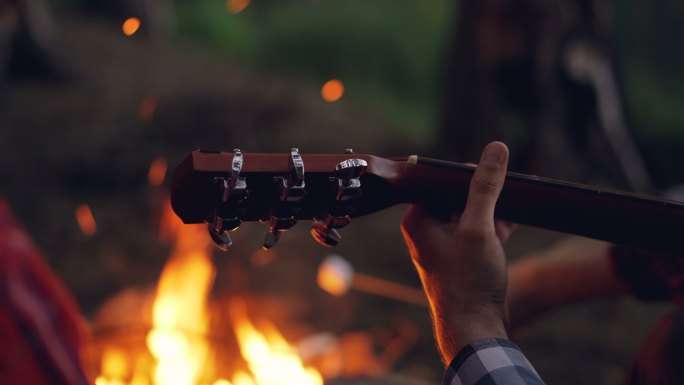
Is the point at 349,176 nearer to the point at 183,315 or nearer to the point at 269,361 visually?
the point at 269,361

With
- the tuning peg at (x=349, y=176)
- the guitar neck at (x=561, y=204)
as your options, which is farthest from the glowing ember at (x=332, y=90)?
the tuning peg at (x=349, y=176)

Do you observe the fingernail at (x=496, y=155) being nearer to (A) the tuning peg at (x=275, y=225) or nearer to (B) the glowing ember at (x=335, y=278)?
(A) the tuning peg at (x=275, y=225)

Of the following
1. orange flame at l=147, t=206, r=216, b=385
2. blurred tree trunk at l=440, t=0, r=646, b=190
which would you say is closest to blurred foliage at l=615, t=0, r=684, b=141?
blurred tree trunk at l=440, t=0, r=646, b=190

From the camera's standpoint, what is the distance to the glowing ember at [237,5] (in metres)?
11.9

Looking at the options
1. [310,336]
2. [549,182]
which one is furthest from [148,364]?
[549,182]

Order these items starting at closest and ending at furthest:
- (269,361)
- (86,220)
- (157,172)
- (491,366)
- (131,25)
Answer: (491,366), (269,361), (131,25), (86,220), (157,172)

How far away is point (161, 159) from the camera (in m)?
6.70

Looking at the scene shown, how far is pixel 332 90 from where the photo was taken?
→ 10500 mm

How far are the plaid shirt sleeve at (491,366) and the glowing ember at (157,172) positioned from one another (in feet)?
17.5

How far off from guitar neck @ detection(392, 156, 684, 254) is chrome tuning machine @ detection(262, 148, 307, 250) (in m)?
0.28

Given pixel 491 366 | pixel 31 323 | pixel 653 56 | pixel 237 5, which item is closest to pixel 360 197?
pixel 491 366

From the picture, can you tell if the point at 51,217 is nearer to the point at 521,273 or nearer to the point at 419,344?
the point at 419,344

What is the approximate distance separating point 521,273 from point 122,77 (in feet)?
27.2

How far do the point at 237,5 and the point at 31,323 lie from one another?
11.0 metres
